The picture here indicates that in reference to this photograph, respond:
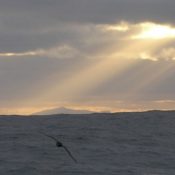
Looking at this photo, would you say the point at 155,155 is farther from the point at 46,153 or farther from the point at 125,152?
the point at 46,153

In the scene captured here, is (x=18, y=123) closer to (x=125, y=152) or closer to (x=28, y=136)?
(x=28, y=136)

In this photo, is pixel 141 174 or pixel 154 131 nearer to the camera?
pixel 141 174

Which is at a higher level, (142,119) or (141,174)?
(142,119)

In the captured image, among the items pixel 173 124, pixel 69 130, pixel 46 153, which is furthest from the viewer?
pixel 173 124

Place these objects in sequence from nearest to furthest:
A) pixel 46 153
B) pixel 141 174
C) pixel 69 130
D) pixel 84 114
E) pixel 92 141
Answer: pixel 141 174 < pixel 46 153 < pixel 92 141 < pixel 69 130 < pixel 84 114

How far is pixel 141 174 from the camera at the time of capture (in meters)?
15.5

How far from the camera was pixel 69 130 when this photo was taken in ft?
69.2

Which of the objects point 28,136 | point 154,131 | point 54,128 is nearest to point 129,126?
point 154,131

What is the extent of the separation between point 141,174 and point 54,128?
6.48m

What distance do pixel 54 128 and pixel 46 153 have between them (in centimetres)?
408

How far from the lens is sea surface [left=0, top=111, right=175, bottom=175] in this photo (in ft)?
52.5

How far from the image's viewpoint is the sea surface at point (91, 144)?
52.5 ft

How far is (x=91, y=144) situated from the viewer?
19000mm

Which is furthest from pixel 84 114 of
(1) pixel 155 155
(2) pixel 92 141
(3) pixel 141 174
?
(3) pixel 141 174
